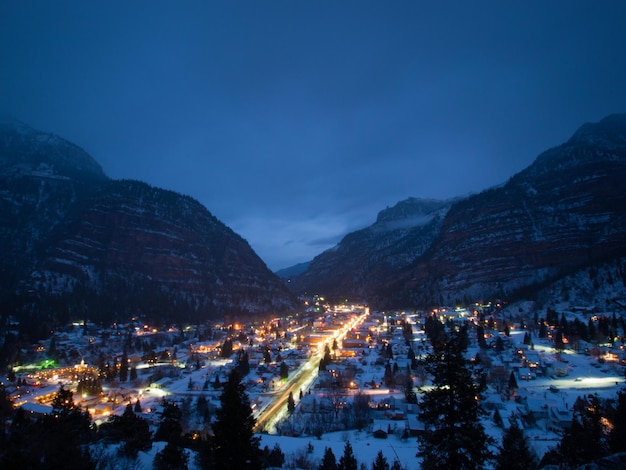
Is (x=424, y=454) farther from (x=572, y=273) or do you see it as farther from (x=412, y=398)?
(x=572, y=273)

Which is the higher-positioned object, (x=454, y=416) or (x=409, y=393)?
(x=454, y=416)

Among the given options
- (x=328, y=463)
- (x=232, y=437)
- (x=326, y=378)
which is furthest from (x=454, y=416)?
(x=326, y=378)

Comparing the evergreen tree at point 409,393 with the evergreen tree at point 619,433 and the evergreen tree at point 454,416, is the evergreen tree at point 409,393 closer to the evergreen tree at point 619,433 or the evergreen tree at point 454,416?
the evergreen tree at point 619,433

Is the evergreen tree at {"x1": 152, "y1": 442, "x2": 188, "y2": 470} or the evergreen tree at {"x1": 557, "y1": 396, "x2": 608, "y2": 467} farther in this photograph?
the evergreen tree at {"x1": 557, "y1": 396, "x2": 608, "y2": 467}

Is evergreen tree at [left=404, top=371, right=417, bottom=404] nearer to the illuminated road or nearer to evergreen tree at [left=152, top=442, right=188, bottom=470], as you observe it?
the illuminated road

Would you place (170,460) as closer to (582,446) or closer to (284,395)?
(582,446)

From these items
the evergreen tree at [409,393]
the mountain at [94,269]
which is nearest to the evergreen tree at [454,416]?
the evergreen tree at [409,393]

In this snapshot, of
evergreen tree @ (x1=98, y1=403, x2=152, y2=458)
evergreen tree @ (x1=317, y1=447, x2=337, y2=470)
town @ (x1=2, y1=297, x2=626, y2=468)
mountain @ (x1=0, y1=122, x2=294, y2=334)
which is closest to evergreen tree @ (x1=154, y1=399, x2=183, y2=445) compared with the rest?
evergreen tree @ (x1=98, y1=403, x2=152, y2=458)
